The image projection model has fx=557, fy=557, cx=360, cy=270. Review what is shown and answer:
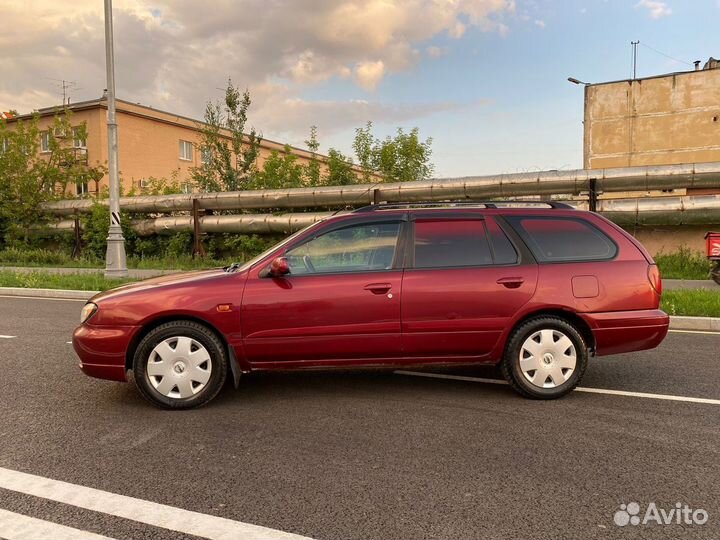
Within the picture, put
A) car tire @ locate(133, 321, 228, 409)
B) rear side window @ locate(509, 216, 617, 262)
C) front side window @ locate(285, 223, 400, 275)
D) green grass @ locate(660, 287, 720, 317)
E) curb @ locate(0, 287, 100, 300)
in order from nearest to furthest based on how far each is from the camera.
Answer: car tire @ locate(133, 321, 228, 409) < front side window @ locate(285, 223, 400, 275) < rear side window @ locate(509, 216, 617, 262) < green grass @ locate(660, 287, 720, 317) < curb @ locate(0, 287, 100, 300)

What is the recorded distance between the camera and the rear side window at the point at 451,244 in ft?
15.6

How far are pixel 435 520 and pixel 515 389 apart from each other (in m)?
2.19

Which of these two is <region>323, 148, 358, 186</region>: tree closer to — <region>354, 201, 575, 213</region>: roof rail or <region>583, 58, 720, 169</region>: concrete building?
<region>354, 201, 575, 213</region>: roof rail

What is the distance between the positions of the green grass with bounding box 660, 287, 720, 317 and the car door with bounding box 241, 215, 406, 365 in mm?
5850

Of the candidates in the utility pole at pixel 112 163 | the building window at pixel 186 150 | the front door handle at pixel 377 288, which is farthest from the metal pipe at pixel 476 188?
the building window at pixel 186 150

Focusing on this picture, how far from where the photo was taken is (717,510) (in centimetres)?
287

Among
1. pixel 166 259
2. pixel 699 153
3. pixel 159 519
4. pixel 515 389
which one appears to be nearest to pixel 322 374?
pixel 515 389

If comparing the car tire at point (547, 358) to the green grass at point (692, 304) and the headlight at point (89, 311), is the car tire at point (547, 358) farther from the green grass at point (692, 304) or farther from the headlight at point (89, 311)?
the green grass at point (692, 304)

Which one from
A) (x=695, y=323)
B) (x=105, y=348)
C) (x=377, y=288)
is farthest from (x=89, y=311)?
(x=695, y=323)

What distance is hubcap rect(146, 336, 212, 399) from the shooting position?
4.50 m

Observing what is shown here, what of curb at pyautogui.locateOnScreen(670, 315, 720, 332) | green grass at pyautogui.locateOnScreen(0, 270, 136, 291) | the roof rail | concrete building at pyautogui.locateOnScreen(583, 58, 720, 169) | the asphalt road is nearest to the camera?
the asphalt road

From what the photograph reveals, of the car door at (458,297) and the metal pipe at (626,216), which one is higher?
the metal pipe at (626,216)

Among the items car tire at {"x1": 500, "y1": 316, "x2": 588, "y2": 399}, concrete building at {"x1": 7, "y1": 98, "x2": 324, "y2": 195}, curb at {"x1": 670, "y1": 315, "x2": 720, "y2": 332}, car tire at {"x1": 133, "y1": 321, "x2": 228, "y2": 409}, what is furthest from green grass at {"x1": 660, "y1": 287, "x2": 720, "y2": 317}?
concrete building at {"x1": 7, "y1": 98, "x2": 324, "y2": 195}

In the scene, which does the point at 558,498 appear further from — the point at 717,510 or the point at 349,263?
the point at 349,263
